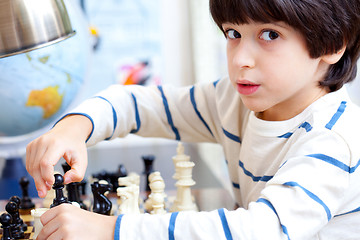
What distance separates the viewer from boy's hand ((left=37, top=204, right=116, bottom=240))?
2.27 ft

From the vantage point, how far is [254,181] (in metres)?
1.01

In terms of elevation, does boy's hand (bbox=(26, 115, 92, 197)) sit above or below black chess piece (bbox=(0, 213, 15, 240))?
above

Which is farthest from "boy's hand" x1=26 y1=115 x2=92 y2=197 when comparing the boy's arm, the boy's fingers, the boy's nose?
the boy's nose

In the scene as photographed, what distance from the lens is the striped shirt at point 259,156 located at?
2.31 feet

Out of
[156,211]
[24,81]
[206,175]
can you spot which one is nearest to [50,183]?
[156,211]

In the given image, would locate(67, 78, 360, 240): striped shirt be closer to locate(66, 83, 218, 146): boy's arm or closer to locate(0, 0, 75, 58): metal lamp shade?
locate(66, 83, 218, 146): boy's arm

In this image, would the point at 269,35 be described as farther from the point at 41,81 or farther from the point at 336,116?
the point at 41,81

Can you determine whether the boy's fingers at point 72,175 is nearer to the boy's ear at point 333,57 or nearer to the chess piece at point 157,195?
the chess piece at point 157,195

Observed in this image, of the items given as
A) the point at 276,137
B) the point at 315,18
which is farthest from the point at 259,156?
the point at 315,18

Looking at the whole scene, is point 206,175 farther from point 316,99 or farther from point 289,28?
point 289,28

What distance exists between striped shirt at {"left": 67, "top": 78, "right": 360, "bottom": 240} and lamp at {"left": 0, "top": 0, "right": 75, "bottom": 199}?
177 mm

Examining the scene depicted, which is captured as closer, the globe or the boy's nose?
the boy's nose

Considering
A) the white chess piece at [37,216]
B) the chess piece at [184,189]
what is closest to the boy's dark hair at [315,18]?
the chess piece at [184,189]

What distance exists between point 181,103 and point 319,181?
0.59m
